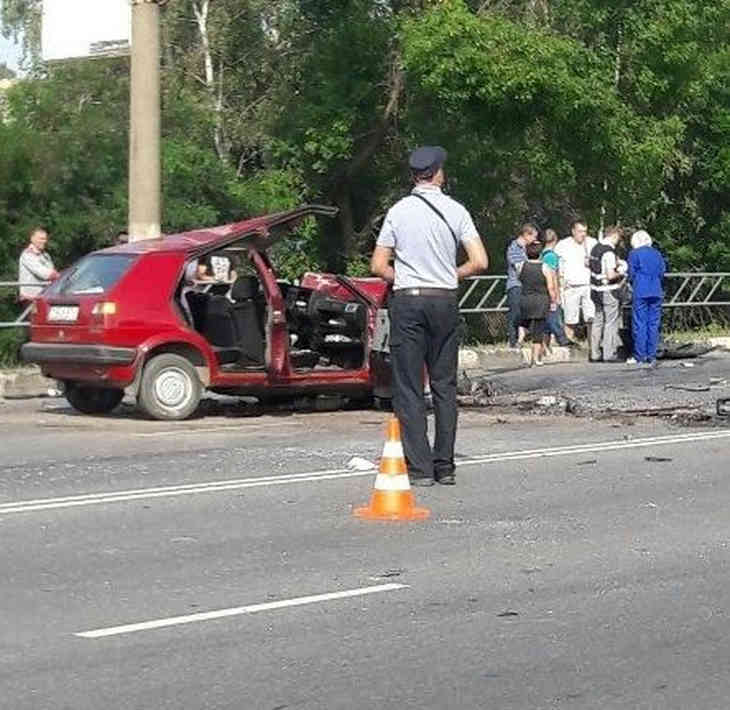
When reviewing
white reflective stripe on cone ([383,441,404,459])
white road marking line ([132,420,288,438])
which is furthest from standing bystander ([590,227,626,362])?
white reflective stripe on cone ([383,441,404,459])

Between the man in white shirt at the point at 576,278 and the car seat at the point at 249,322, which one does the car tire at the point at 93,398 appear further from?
the man in white shirt at the point at 576,278

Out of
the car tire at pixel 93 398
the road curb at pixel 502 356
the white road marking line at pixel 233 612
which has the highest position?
the road curb at pixel 502 356

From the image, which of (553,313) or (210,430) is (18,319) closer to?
(210,430)

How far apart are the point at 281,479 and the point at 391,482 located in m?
1.95

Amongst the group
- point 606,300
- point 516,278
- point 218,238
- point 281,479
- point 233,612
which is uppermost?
point 218,238

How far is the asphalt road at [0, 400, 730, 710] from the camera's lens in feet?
22.2

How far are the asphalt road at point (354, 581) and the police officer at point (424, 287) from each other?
553 mm

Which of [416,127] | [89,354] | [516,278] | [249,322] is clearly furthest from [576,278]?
[89,354]

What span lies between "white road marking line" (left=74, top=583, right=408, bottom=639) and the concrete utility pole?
1092 centimetres

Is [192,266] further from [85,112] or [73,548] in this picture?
[85,112]

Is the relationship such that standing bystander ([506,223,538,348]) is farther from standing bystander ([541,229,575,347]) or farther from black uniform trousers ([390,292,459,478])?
black uniform trousers ([390,292,459,478])

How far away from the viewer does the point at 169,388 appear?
52.1 ft

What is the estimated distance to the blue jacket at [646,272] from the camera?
72.7 ft

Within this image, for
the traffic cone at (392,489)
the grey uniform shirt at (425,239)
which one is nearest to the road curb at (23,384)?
the grey uniform shirt at (425,239)
